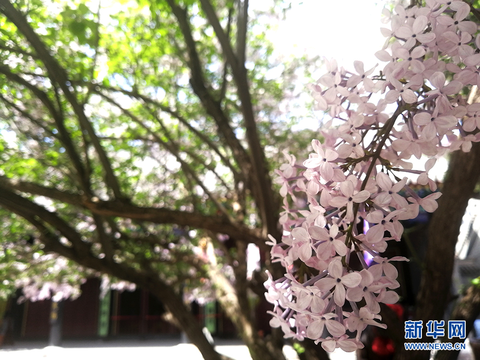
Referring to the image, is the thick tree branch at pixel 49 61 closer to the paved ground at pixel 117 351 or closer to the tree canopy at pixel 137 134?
the tree canopy at pixel 137 134

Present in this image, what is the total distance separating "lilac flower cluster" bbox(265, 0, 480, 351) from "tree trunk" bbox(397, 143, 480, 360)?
1.12m

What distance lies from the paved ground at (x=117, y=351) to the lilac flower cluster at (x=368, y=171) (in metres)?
8.40

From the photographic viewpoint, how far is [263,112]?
4.36 m

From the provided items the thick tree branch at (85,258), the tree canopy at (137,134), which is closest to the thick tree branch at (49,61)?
the tree canopy at (137,134)

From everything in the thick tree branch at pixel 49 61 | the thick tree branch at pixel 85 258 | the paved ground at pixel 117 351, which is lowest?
the paved ground at pixel 117 351

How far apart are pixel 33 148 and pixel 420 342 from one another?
372 centimetres

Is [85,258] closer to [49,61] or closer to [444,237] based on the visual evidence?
[49,61]

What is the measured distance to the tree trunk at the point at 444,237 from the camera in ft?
5.57

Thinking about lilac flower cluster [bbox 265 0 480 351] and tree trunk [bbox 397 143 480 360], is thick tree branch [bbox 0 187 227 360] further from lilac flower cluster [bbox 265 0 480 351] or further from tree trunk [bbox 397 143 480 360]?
lilac flower cluster [bbox 265 0 480 351]

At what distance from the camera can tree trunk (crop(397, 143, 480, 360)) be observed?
5.57ft

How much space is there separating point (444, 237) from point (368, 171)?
1.48 meters

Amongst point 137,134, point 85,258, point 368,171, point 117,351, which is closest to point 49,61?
point 85,258

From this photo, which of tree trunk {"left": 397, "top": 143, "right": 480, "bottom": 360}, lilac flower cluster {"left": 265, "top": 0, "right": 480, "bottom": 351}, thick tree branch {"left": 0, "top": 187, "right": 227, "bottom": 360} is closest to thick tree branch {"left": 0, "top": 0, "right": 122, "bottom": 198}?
thick tree branch {"left": 0, "top": 187, "right": 227, "bottom": 360}

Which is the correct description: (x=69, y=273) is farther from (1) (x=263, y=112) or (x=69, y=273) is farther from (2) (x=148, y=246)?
(1) (x=263, y=112)
